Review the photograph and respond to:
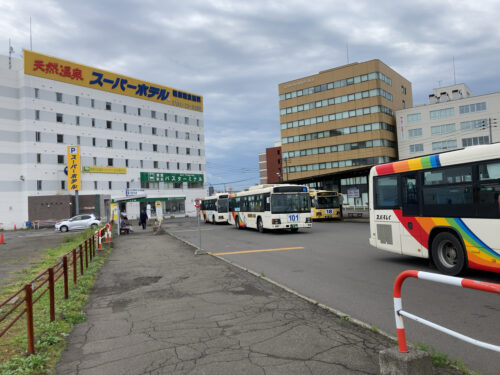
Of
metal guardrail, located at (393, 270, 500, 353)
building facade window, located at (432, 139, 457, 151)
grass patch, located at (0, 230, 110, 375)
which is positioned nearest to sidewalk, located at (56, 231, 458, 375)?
grass patch, located at (0, 230, 110, 375)

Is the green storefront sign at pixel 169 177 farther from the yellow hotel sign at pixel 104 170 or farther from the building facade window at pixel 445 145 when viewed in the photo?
the building facade window at pixel 445 145

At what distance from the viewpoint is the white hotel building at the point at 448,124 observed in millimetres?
64250

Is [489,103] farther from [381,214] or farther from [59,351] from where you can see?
[59,351]

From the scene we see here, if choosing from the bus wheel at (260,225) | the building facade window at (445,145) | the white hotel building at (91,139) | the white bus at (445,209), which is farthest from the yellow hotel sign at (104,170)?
the building facade window at (445,145)

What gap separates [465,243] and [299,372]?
20.5 ft

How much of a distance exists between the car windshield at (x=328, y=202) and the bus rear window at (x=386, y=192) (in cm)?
2306

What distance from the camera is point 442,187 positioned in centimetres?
922

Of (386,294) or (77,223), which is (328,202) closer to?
(77,223)

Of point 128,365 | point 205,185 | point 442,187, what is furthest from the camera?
point 205,185

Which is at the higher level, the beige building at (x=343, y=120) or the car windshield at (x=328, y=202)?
the beige building at (x=343, y=120)

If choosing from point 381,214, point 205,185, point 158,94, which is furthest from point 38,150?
point 381,214

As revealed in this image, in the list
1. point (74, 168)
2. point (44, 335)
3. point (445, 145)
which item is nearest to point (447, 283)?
point (44, 335)

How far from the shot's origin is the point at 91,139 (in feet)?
178

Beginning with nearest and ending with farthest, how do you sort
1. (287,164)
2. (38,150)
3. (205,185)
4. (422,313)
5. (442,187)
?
1. (422,313)
2. (442,187)
3. (38,150)
4. (205,185)
5. (287,164)
